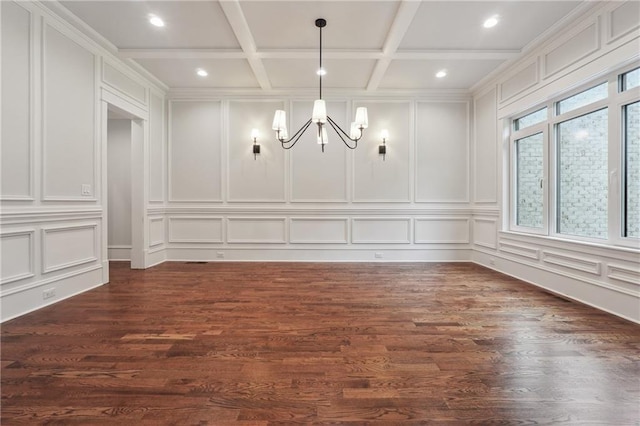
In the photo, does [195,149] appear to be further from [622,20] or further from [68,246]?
[622,20]

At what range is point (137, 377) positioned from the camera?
1.82 meters

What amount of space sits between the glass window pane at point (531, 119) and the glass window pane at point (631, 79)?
3.31ft

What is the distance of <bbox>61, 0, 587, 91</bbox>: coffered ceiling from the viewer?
315 cm

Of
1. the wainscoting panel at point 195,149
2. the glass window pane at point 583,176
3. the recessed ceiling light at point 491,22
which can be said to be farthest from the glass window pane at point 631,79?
the wainscoting panel at point 195,149

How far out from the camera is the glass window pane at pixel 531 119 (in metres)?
4.02

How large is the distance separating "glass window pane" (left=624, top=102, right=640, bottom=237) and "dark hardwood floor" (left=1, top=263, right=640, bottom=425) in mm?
917

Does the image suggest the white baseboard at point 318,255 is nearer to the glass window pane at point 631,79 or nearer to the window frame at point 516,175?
the window frame at point 516,175

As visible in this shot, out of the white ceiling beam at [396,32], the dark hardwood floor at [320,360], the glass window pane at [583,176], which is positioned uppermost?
the white ceiling beam at [396,32]

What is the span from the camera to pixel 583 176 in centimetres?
346

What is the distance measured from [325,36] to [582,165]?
334 cm

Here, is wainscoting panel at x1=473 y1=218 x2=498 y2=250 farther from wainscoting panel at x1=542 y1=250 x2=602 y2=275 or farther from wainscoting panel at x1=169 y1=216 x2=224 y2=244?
wainscoting panel at x1=169 y1=216 x2=224 y2=244

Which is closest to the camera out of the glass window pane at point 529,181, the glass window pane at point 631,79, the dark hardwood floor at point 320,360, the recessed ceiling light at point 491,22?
the dark hardwood floor at point 320,360

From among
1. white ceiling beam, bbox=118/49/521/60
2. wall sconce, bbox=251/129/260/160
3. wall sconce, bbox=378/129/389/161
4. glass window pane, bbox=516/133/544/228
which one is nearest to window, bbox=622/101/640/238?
glass window pane, bbox=516/133/544/228

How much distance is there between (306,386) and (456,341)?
1.25 meters
